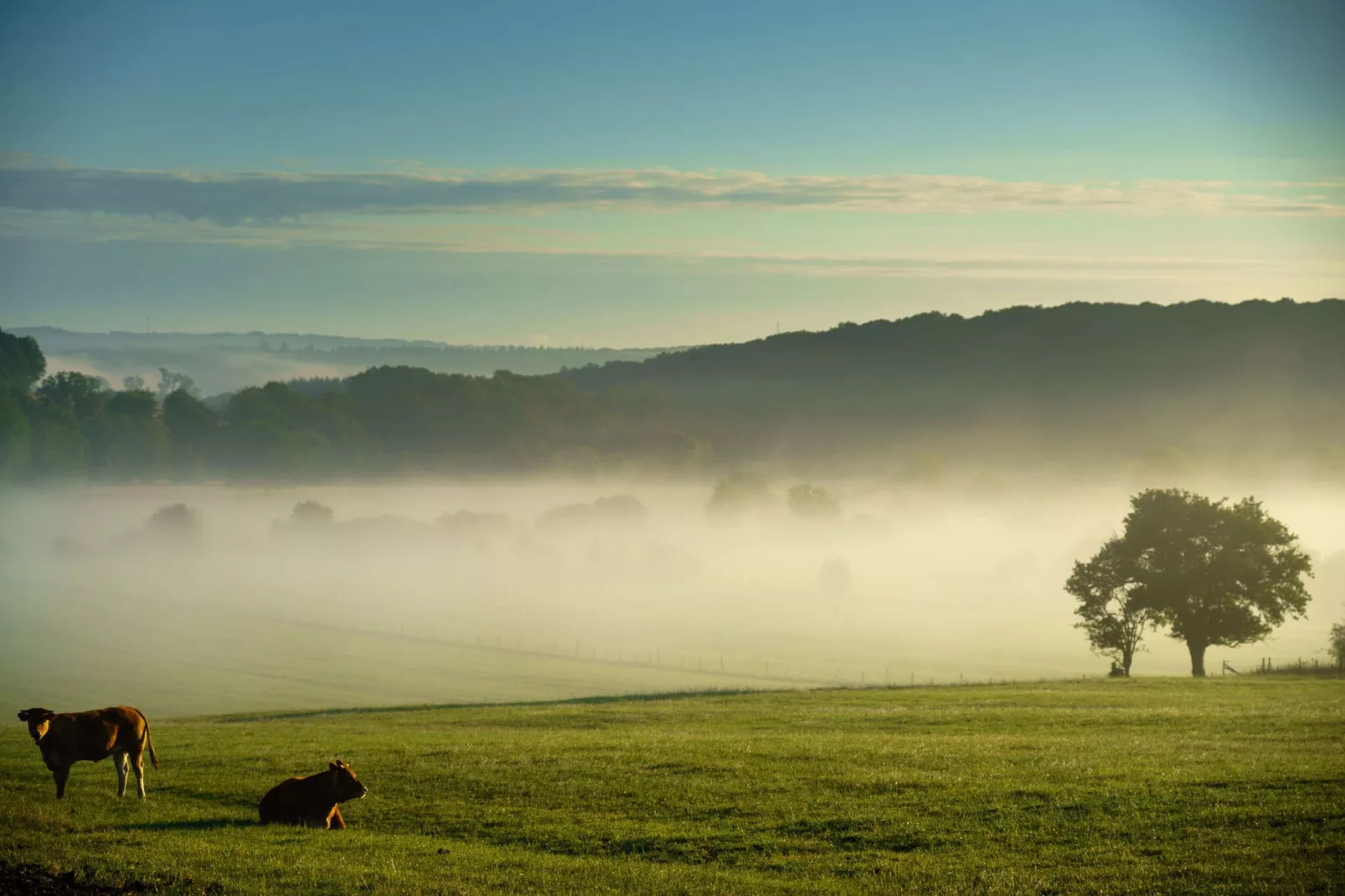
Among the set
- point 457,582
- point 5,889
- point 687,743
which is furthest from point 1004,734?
point 457,582

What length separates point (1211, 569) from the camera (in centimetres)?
7275

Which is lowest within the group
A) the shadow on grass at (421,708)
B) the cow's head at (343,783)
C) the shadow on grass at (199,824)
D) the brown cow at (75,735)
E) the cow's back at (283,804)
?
the shadow on grass at (421,708)

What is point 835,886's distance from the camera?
17.8 m

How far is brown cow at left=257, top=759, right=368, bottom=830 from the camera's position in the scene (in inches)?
898

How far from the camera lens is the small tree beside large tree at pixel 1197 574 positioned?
7169 centimetres

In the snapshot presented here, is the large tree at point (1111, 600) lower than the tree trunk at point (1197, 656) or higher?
higher

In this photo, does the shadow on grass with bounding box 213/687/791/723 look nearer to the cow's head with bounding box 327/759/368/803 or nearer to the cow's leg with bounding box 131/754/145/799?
the cow's leg with bounding box 131/754/145/799

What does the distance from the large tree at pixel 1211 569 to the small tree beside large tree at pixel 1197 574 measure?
0.18 feet

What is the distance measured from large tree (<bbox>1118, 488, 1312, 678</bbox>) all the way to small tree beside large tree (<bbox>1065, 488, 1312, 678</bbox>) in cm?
5

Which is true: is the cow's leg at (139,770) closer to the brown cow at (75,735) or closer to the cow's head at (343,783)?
the brown cow at (75,735)

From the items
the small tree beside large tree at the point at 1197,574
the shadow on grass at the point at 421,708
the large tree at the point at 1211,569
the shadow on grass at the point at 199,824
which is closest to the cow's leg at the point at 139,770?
the shadow on grass at the point at 199,824

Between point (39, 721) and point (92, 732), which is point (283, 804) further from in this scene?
point (39, 721)

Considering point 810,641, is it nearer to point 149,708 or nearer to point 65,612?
point 149,708

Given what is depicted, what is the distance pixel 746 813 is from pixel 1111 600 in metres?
61.8
